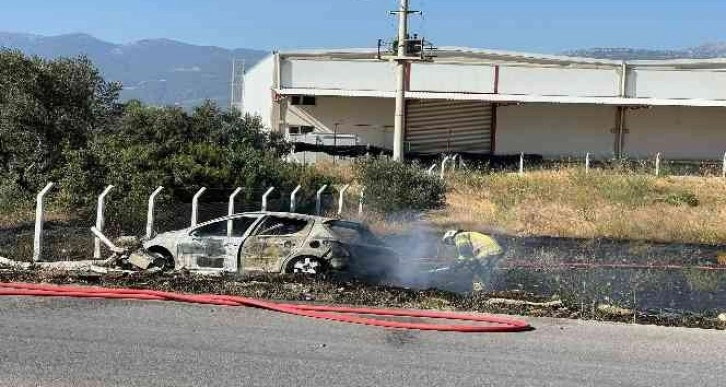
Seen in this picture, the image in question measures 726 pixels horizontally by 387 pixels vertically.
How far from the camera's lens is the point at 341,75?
125 feet

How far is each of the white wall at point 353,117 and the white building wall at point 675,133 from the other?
38.9 ft

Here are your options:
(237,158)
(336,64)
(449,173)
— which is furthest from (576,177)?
(336,64)

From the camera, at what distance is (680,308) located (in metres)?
10.8

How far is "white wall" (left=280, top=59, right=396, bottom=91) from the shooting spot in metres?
38.0

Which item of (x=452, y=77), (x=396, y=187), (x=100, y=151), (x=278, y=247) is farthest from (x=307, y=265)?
(x=452, y=77)

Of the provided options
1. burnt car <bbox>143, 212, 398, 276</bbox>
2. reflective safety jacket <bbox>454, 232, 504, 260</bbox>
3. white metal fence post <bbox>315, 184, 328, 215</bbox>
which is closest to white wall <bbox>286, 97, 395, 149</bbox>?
white metal fence post <bbox>315, 184, 328, 215</bbox>

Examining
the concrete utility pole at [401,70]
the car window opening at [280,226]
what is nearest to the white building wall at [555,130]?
the concrete utility pole at [401,70]

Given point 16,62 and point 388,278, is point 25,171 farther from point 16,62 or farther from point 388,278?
point 388,278

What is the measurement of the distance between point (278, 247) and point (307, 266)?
24.5 inches

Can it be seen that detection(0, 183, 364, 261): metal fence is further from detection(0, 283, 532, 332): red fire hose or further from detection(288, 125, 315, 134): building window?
detection(288, 125, 315, 134): building window

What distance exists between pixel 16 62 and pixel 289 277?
45.6ft

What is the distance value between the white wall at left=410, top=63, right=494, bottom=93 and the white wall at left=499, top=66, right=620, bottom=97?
829 mm

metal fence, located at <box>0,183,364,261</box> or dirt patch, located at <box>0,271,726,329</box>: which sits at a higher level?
metal fence, located at <box>0,183,364,261</box>

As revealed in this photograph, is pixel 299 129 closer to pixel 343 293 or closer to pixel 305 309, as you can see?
pixel 343 293
